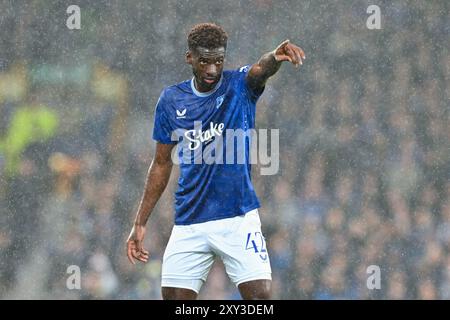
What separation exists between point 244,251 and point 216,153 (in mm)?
588

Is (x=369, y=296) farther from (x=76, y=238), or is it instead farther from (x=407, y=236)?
(x=76, y=238)

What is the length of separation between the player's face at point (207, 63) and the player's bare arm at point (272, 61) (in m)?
0.19

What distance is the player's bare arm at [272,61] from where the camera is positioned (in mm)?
5589

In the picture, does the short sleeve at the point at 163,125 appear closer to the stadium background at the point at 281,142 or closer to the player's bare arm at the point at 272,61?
the player's bare arm at the point at 272,61

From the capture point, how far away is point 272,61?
229 inches

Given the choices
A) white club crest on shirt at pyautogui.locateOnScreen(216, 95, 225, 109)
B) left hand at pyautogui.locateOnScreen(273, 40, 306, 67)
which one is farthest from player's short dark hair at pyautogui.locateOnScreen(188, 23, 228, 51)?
left hand at pyautogui.locateOnScreen(273, 40, 306, 67)

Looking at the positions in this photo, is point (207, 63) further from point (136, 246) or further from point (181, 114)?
point (136, 246)

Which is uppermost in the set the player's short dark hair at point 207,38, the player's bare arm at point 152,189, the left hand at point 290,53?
the player's short dark hair at point 207,38

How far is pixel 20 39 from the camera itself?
33.2ft

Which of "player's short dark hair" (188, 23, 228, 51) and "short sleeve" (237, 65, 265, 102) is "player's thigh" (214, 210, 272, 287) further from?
"player's short dark hair" (188, 23, 228, 51)

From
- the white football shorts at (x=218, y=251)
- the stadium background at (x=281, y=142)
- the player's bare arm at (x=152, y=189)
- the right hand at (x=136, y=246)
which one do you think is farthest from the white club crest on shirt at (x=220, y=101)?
the stadium background at (x=281, y=142)

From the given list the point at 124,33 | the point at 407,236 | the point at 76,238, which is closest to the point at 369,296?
the point at 407,236

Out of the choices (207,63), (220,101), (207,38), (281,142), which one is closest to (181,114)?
(220,101)

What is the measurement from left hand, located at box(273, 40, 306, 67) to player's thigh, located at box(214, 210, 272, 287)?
0.99m
